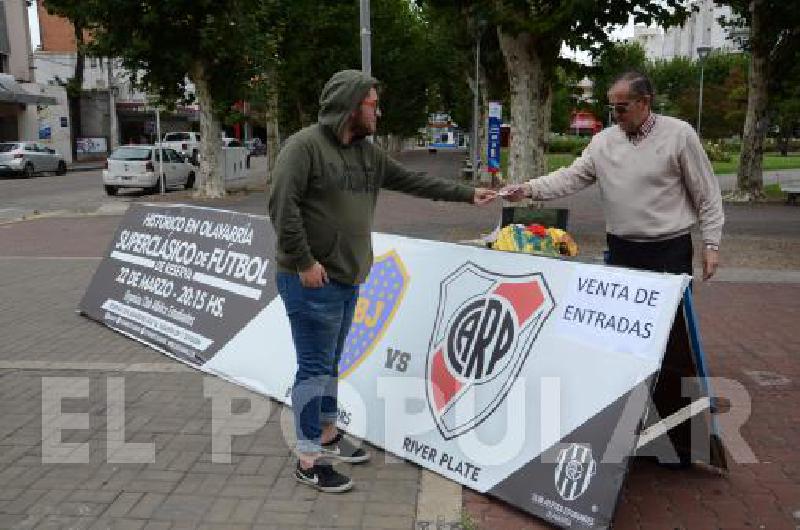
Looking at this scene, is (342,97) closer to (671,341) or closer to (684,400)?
(671,341)

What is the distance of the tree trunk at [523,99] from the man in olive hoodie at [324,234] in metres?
9.73

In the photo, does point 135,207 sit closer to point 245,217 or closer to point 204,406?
point 245,217

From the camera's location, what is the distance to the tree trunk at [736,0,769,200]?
18.3 meters

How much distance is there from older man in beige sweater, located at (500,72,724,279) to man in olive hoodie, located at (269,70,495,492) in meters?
1.24

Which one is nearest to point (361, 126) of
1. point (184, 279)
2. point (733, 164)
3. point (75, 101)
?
point (184, 279)

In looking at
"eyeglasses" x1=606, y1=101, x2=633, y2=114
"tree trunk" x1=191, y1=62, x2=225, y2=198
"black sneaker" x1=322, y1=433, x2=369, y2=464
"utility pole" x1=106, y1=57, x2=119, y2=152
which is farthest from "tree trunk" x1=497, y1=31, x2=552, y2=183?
"utility pole" x1=106, y1=57, x2=119, y2=152

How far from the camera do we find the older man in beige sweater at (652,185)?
3.80 meters

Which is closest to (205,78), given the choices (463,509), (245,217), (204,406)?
(245,217)

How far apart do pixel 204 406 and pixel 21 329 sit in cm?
297

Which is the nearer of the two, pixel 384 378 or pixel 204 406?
pixel 384 378

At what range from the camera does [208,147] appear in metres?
21.5

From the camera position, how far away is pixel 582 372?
339 centimetres

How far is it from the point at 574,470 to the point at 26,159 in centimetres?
3454

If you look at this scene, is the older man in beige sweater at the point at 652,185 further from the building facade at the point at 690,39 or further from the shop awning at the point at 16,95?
the building facade at the point at 690,39
